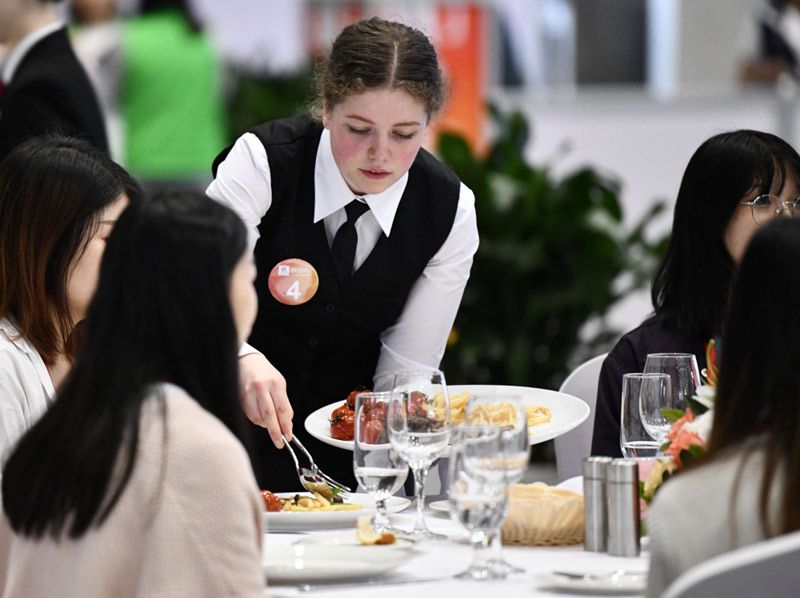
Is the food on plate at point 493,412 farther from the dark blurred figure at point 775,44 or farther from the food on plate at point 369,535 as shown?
the dark blurred figure at point 775,44

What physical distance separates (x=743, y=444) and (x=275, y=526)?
31.2 inches

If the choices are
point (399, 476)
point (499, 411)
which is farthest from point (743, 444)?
point (399, 476)

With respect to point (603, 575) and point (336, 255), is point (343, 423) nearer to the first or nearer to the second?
point (336, 255)

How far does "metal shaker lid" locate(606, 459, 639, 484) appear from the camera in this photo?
1660 millimetres

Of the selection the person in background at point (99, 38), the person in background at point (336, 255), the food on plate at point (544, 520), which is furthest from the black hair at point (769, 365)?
the person in background at point (99, 38)

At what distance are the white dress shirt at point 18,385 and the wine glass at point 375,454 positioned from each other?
59cm

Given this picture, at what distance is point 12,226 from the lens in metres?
2.09

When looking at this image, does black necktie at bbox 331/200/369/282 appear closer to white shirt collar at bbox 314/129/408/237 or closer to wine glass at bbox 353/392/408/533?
white shirt collar at bbox 314/129/408/237

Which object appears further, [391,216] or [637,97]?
[637,97]

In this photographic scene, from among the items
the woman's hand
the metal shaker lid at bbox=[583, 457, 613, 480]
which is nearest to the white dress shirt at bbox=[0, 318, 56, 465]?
the woman's hand

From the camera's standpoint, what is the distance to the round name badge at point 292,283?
2514mm

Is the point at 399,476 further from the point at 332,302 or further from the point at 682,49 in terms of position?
the point at 682,49

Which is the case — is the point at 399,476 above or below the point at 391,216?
below

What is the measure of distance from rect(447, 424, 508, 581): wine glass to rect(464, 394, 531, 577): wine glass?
1cm
